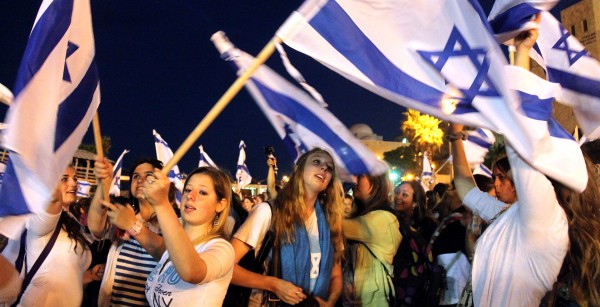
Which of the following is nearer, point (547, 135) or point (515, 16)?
point (547, 135)

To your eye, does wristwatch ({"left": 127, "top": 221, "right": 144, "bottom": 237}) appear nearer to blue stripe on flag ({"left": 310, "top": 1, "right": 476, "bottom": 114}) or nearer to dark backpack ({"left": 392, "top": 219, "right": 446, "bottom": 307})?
blue stripe on flag ({"left": 310, "top": 1, "right": 476, "bottom": 114})

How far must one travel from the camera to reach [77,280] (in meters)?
3.56

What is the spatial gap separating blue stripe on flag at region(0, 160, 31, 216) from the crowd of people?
0.33 m

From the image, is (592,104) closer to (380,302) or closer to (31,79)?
(380,302)

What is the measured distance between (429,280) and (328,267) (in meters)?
1.06

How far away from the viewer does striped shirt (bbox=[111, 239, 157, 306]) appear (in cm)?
357

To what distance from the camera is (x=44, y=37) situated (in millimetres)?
2758

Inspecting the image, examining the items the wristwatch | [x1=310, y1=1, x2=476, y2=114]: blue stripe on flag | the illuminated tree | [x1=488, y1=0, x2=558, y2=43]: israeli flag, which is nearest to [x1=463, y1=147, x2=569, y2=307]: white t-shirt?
[x1=488, y1=0, x2=558, y2=43]: israeli flag

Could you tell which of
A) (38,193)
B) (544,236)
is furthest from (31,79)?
(544,236)

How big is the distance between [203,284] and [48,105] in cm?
128

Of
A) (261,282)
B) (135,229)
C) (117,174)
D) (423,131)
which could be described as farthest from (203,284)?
(423,131)

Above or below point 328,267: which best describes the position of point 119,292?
below

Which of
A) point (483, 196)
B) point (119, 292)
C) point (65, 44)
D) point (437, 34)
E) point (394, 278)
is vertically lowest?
point (119, 292)

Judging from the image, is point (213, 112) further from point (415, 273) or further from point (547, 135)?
point (415, 273)
